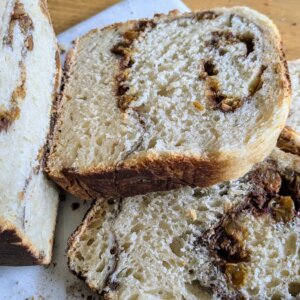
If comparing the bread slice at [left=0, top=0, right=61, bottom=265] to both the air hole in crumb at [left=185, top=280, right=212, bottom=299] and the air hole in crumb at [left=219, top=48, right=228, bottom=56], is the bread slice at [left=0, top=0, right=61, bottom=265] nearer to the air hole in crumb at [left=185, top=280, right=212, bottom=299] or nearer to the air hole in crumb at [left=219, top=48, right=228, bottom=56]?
the air hole in crumb at [left=185, top=280, right=212, bottom=299]

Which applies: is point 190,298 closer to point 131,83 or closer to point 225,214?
point 225,214

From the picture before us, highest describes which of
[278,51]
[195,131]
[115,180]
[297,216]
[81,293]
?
[278,51]

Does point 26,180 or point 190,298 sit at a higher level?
point 26,180

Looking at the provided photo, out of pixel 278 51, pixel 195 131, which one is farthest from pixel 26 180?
pixel 278 51

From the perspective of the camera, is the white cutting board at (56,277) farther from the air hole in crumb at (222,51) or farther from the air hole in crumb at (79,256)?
the air hole in crumb at (222,51)

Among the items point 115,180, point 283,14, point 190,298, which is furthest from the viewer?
point 283,14

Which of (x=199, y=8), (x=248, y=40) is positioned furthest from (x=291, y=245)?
(x=199, y=8)

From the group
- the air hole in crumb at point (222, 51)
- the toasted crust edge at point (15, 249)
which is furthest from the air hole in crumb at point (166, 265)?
the air hole in crumb at point (222, 51)
